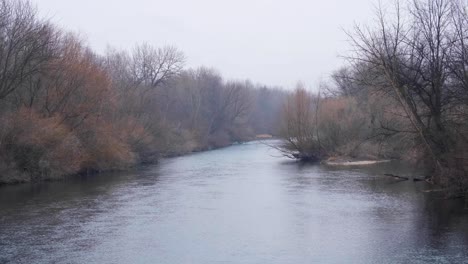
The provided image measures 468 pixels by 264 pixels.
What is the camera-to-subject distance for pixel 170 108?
6656 cm

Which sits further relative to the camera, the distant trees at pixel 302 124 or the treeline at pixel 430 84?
the distant trees at pixel 302 124

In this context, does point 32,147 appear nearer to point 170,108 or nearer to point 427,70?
point 427,70

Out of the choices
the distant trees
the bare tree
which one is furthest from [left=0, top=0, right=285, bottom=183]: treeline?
the distant trees

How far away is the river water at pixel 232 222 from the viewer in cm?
1288

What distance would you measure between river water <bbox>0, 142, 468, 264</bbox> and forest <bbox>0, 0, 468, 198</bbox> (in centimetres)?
236

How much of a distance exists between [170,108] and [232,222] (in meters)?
50.4

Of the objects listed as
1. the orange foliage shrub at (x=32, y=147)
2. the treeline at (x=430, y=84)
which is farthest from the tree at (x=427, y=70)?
the orange foliage shrub at (x=32, y=147)

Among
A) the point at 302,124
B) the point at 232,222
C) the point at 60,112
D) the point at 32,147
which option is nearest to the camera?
the point at 232,222

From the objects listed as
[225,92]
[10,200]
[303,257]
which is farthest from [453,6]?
[225,92]

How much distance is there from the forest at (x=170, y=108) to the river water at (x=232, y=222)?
7.73 feet

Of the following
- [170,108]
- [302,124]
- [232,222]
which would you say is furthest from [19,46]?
[170,108]

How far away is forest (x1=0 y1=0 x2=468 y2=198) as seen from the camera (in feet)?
72.1

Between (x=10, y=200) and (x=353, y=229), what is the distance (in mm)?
13850

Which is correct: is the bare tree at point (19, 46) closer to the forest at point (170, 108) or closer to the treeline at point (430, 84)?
the forest at point (170, 108)
